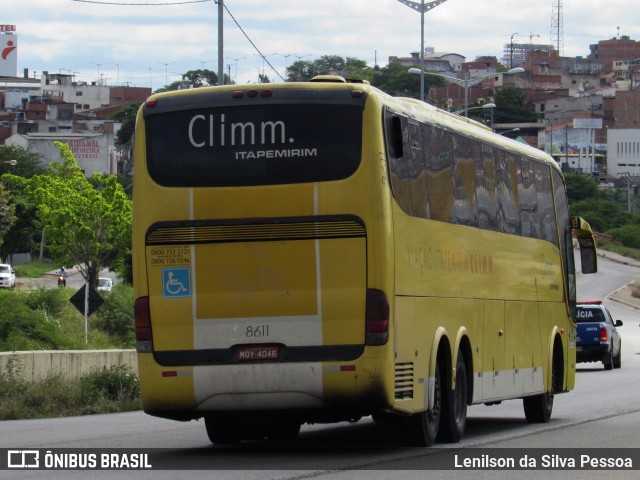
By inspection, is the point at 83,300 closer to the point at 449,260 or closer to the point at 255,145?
the point at 449,260

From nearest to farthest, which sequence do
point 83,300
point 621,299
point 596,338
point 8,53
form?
point 83,300
point 596,338
point 621,299
point 8,53

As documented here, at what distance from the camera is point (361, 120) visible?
13.9m

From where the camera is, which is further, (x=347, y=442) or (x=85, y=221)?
(x=85, y=221)

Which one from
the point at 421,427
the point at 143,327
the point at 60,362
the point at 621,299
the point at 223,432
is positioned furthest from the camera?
the point at 621,299

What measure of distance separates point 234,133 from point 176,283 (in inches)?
63.7

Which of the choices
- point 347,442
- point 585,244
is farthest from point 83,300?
point 347,442

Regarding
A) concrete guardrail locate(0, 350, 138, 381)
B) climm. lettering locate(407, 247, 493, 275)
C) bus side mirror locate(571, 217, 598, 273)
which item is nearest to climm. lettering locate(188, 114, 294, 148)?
climm. lettering locate(407, 247, 493, 275)

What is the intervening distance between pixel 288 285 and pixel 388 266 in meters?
1.00

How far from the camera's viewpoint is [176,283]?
14.1 meters

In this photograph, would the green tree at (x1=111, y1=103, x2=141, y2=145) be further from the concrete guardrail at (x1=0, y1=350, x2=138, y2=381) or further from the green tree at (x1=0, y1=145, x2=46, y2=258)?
the concrete guardrail at (x1=0, y1=350, x2=138, y2=381)

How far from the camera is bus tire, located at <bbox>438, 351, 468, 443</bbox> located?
52.1 ft

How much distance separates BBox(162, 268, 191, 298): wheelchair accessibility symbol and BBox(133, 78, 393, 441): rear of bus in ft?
0.04

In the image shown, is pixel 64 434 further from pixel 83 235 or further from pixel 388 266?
Result: pixel 83 235

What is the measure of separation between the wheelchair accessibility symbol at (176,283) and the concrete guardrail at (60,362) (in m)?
11.1
